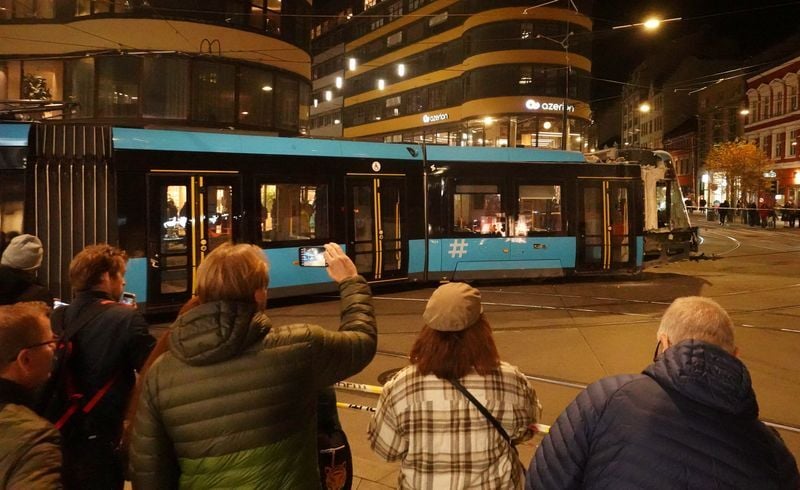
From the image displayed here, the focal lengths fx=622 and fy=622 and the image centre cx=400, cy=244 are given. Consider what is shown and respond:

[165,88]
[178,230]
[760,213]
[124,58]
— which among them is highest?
[124,58]

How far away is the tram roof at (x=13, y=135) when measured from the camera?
9.77 metres

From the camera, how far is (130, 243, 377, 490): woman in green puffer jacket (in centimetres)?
222

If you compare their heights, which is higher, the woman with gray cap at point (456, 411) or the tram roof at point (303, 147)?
the tram roof at point (303, 147)

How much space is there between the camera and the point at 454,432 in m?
2.54

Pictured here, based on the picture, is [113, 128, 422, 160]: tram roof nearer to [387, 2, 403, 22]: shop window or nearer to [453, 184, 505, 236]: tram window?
[453, 184, 505, 236]: tram window

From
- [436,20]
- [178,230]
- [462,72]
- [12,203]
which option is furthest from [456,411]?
[436,20]

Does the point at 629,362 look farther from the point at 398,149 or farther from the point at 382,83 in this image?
the point at 382,83

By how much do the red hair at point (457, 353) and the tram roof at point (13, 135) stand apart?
962 cm

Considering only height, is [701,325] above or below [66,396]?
above

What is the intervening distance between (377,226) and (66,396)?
1069 centimetres

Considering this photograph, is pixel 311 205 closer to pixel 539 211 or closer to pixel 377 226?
pixel 377 226

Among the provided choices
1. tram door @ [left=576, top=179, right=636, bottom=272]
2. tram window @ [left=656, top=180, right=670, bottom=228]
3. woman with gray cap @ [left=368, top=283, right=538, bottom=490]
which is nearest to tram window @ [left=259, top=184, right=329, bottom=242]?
tram door @ [left=576, top=179, right=636, bottom=272]

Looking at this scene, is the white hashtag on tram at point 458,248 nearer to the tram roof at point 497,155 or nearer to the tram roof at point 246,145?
the tram roof at point 497,155

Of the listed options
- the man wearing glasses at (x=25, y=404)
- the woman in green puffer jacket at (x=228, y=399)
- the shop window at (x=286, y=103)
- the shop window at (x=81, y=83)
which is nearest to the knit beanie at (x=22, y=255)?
the man wearing glasses at (x=25, y=404)
